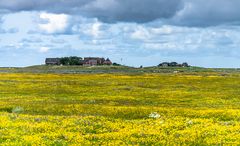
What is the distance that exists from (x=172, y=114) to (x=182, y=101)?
591 inches

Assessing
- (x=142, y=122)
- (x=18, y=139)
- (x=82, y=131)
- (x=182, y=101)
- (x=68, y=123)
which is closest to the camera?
(x=18, y=139)

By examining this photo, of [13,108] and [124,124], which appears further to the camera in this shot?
[13,108]

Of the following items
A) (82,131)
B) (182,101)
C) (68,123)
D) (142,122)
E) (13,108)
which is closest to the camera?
(82,131)

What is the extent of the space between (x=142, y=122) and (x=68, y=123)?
5506 millimetres

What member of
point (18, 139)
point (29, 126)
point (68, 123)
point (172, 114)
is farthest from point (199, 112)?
point (18, 139)

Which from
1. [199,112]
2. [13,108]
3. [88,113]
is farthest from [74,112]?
[199,112]

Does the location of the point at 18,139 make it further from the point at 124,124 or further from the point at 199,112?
Answer: the point at 199,112

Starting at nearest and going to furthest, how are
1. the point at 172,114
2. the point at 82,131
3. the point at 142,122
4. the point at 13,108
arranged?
1. the point at 82,131
2. the point at 142,122
3. the point at 172,114
4. the point at 13,108

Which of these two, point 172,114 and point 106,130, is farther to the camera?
point 172,114

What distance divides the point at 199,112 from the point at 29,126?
1686cm

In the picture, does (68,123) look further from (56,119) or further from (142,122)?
(142,122)

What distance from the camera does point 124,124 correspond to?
29.0m

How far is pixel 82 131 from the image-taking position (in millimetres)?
→ 25766

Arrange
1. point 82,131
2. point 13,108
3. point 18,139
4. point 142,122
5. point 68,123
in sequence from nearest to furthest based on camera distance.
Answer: point 18,139 → point 82,131 → point 68,123 → point 142,122 → point 13,108
